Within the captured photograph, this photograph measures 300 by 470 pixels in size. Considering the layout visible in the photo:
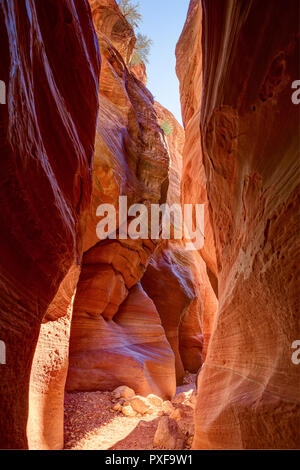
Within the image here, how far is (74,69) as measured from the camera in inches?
175

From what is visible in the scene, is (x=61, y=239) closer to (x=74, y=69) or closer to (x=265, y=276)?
(x=265, y=276)

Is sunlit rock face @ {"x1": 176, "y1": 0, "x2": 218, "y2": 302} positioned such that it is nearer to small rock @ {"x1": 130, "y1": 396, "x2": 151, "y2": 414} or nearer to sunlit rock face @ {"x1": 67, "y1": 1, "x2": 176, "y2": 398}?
sunlit rock face @ {"x1": 67, "y1": 1, "x2": 176, "y2": 398}

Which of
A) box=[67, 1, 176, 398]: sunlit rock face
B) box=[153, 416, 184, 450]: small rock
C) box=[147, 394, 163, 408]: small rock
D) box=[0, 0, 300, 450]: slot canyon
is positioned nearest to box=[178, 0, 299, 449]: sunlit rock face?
box=[0, 0, 300, 450]: slot canyon

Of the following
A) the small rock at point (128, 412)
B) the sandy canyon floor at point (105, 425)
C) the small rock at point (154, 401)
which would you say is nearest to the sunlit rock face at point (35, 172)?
the sandy canyon floor at point (105, 425)

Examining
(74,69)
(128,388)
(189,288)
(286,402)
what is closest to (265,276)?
(286,402)

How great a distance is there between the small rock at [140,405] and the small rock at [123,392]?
475mm

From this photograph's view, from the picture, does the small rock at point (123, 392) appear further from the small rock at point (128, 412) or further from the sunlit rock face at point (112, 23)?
the sunlit rock face at point (112, 23)

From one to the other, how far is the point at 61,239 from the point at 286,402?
9.13 feet

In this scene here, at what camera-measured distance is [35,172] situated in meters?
2.79

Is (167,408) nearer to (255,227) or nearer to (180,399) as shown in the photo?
(180,399)

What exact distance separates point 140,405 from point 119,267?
15.3 feet

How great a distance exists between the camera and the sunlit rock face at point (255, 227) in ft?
7.50

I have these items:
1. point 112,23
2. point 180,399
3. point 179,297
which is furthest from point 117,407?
point 112,23

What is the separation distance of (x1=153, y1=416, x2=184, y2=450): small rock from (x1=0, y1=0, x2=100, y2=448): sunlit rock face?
1.91 metres
